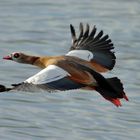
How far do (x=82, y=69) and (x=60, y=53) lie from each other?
4353 millimetres

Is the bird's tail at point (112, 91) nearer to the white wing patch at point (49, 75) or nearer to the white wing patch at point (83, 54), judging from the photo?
the white wing patch at point (49, 75)

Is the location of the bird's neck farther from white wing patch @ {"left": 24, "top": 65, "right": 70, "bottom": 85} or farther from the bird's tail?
the bird's tail

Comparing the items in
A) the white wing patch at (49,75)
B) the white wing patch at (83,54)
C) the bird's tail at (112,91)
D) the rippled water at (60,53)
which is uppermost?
the white wing patch at (49,75)

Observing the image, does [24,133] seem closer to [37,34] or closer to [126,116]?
[126,116]

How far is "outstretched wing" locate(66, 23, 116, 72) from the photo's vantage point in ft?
38.2

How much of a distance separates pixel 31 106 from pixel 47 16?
4675mm

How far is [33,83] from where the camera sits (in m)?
10.2

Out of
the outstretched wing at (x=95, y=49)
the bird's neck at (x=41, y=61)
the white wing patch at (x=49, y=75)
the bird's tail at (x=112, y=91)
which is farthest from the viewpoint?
the outstretched wing at (x=95, y=49)

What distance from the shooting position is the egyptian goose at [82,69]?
10.4m

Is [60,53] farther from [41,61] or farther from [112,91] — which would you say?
[112,91]

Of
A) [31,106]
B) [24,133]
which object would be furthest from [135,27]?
[24,133]

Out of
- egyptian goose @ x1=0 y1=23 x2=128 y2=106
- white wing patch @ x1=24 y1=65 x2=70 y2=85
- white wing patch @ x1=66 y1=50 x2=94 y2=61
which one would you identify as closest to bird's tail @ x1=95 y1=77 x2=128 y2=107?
egyptian goose @ x1=0 y1=23 x2=128 y2=106

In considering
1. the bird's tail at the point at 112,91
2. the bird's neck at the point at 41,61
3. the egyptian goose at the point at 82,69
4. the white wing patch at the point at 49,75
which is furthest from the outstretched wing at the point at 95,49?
the white wing patch at the point at 49,75

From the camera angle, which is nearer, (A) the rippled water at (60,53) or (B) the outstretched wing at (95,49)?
(B) the outstretched wing at (95,49)
